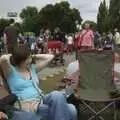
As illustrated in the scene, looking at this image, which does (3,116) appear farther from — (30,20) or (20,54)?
(30,20)

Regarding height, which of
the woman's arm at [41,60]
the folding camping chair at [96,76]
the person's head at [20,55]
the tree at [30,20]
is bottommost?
the tree at [30,20]

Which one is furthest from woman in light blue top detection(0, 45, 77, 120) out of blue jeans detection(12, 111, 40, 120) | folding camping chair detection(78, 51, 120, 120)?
folding camping chair detection(78, 51, 120, 120)

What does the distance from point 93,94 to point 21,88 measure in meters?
2.44

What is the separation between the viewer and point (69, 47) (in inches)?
1220

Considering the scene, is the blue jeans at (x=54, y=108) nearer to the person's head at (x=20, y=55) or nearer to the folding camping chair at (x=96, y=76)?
the person's head at (x=20, y=55)

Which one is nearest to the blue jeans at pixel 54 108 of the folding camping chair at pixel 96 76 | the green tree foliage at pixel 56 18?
the folding camping chair at pixel 96 76

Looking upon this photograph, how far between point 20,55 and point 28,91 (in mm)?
389

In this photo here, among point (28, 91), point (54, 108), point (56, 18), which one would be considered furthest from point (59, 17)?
point (54, 108)

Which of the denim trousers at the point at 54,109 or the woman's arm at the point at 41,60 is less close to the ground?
the woman's arm at the point at 41,60

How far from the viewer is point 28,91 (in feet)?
19.5

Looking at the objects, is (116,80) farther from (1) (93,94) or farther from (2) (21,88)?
(2) (21,88)

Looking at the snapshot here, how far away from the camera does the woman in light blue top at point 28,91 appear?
5715mm

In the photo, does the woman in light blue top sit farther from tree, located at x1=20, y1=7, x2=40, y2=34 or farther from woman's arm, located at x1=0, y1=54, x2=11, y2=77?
tree, located at x1=20, y1=7, x2=40, y2=34

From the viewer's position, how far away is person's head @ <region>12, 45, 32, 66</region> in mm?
5871
